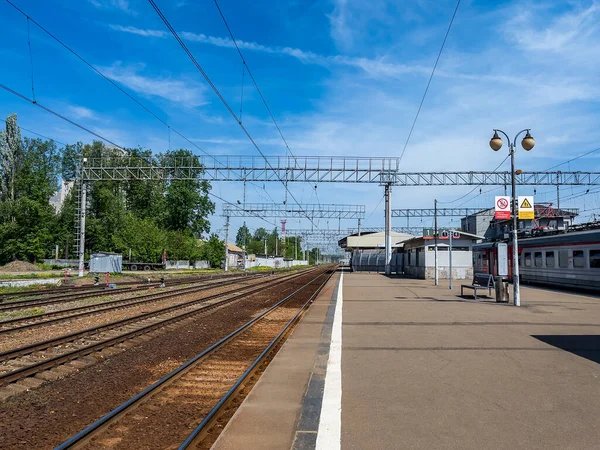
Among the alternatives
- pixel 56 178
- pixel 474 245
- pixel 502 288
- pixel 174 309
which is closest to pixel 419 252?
pixel 474 245

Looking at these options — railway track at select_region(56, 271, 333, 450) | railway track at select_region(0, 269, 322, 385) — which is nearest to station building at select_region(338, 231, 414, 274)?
railway track at select_region(0, 269, 322, 385)

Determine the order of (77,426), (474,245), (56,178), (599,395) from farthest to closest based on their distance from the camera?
(56,178) → (474,245) → (599,395) → (77,426)

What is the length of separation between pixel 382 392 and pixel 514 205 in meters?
13.2

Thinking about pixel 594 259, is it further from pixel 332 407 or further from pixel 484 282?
pixel 332 407

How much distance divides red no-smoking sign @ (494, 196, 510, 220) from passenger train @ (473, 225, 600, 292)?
4.20 metres

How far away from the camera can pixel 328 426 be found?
463 centimetres

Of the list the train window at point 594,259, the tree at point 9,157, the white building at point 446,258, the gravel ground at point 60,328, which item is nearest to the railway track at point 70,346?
the gravel ground at point 60,328

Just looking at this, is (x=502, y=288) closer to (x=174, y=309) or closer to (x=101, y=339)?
(x=174, y=309)

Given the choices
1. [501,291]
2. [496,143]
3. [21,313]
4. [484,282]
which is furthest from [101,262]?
[496,143]

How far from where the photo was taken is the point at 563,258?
23406 mm

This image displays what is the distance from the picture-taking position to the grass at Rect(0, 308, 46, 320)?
Answer: 45.8ft

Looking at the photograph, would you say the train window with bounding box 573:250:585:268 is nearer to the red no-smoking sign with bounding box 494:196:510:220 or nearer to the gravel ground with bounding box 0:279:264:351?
the red no-smoking sign with bounding box 494:196:510:220

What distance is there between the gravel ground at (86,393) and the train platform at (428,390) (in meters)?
1.79

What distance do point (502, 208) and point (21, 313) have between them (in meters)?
17.5
